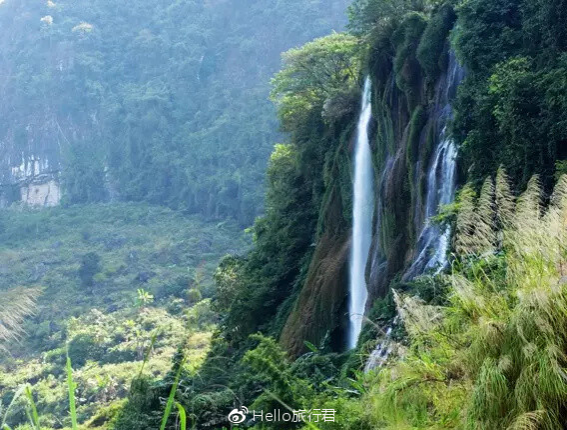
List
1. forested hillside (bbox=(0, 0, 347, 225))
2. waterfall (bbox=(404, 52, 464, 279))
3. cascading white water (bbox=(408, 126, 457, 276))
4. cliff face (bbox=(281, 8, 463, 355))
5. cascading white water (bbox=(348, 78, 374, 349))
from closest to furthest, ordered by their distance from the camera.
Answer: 1. cascading white water (bbox=(408, 126, 457, 276))
2. waterfall (bbox=(404, 52, 464, 279))
3. cliff face (bbox=(281, 8, 463, 355))
4. cascading white water (bbox=(348, 78, 374, 349))
5. forested hillside (bbox=(0, 0, 347, 225))

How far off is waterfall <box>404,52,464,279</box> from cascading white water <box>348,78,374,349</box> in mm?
4904

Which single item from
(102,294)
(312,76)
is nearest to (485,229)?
(312,76)

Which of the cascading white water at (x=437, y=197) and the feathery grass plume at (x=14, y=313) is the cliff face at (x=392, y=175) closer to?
the cascading white water at (x=437, y=197)

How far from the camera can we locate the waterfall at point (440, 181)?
1095cm

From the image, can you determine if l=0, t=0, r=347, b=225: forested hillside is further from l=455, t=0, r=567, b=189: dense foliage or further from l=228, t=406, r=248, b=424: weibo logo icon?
l=228, t=406, r=248, b=424: weibo logo icon

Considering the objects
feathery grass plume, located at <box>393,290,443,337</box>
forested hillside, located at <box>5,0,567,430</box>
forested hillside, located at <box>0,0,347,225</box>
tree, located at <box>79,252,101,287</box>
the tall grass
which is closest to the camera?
the tall grass

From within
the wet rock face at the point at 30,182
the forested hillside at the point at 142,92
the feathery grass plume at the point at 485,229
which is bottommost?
the feathery grass plume at the point at 485,229

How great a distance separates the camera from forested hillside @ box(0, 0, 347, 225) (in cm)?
7675

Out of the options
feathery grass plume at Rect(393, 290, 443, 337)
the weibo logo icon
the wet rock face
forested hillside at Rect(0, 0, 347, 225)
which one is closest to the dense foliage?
the weibo logo icon

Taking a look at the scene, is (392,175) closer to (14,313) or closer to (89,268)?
(14,313)

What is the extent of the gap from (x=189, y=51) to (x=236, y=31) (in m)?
5.87

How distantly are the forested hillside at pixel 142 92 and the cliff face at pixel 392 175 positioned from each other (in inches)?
2022

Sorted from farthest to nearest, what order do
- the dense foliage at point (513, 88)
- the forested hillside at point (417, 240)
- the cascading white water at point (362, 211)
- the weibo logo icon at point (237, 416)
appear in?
the cascading white water at point (362, 211)
the dense foliage at point (513, 88)
the weibo logo icon at point (237, 416)
the forested hillside at point (417, 240)

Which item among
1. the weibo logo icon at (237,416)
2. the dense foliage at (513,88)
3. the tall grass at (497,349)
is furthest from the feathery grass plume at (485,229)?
the dense foliage at (513,88)
